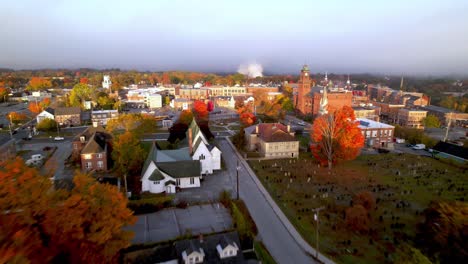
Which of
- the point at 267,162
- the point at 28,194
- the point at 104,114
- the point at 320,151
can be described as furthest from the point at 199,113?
the point at 28,194

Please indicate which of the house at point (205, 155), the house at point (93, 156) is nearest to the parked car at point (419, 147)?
the house at point (205, 155)

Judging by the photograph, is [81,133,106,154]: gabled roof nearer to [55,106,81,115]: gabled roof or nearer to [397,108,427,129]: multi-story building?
[55,106,81,115]: gabled roof

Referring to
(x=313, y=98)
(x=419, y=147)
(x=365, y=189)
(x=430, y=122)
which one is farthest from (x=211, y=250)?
(x=430, y=122)

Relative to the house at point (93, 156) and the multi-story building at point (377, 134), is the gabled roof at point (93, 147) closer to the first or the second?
the house at point (93, 156)

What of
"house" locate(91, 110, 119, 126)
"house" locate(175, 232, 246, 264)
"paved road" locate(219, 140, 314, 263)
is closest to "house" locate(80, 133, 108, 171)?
"paved road" locate(219, 140, 314, 263)

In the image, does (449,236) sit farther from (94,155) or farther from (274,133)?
(94,155)

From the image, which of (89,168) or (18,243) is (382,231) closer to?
(18,243)

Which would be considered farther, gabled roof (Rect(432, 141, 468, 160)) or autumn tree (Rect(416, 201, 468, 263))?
gabled roof (Rect(432, 141, 468, 160))
